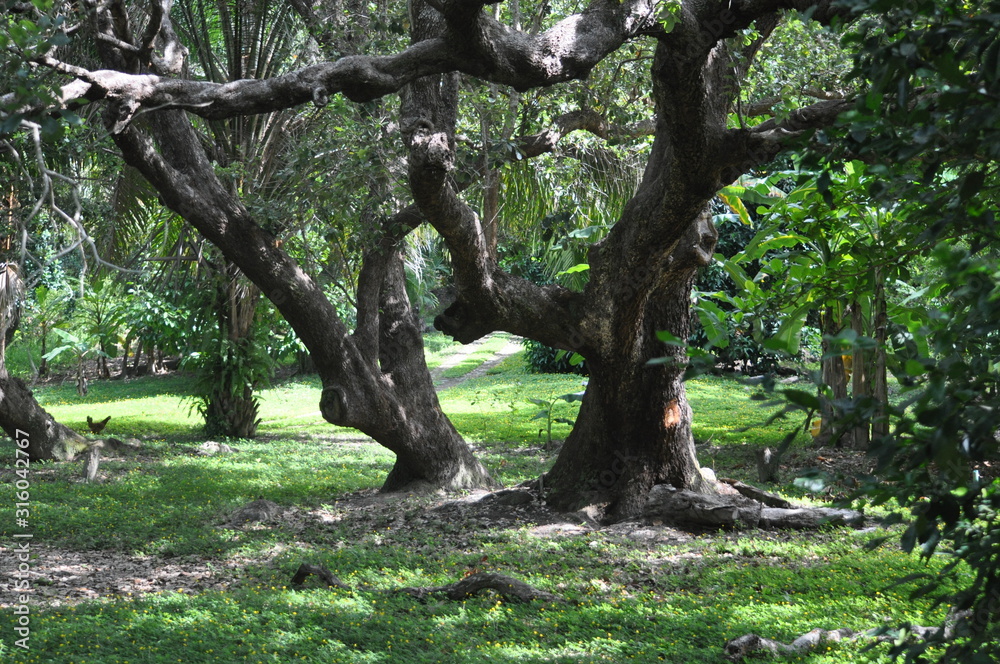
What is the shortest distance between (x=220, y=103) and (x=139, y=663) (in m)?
2.74

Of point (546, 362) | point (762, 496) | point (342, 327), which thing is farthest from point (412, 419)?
point (546, 362)

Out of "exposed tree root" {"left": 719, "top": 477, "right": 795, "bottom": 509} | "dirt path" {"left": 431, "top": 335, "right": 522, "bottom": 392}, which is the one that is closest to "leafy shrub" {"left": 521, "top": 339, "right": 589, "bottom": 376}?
"dirt path" {"left": 431, "top": 335, "right": 522, "bottom": 392}

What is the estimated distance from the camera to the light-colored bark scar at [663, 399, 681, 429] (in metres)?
7.14

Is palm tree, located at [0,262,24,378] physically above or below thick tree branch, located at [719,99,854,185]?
below

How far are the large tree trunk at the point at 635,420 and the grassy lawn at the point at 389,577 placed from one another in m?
0.57

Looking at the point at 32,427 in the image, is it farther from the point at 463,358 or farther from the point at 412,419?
the point at 463,358

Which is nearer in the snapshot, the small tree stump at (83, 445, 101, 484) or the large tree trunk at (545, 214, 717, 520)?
the large tree trunk at (545, 214, 717, 520)

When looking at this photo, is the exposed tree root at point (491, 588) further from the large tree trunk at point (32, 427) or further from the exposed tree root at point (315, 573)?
the large tree trunk at point (32, 427)

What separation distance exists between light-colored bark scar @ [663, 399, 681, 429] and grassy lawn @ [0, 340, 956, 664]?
0.93 m

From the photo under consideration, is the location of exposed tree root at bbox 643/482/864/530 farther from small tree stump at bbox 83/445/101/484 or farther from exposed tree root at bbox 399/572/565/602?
small tree stump at bbox 83/445/101/484

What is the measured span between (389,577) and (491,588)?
860mm

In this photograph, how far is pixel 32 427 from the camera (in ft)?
32.1

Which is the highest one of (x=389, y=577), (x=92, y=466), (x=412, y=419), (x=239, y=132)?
(x=239, y=132)

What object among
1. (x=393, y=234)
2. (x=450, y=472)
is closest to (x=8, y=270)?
(x=393, y=234)
